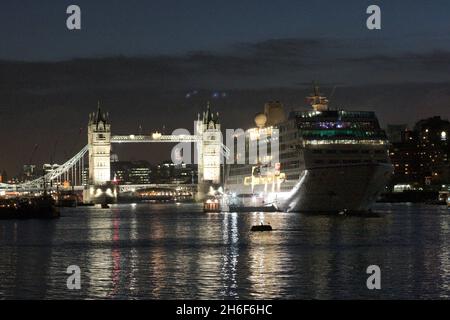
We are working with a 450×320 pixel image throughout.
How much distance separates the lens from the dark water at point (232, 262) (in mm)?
36688

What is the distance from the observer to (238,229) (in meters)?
74.7

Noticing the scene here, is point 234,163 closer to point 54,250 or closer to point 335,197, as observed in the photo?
point 335,197

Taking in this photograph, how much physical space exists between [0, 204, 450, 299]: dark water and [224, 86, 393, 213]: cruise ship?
8.99 meters

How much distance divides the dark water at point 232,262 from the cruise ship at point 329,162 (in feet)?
29.5

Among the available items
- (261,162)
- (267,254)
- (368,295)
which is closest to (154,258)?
(267,254)

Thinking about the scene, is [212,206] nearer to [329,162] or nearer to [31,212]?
[31,212]

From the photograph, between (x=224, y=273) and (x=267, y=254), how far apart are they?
30.5ft

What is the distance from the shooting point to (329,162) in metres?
85.9

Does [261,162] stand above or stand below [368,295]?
above

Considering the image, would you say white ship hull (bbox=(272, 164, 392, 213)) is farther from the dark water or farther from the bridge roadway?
the bridge roadway

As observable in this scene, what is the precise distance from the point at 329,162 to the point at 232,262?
39975 mm

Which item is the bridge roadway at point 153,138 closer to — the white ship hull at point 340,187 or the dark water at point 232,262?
the white ship hull at point 340,187

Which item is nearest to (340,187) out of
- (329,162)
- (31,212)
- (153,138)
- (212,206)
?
(329,162)

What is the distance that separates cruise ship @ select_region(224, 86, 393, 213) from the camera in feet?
275
